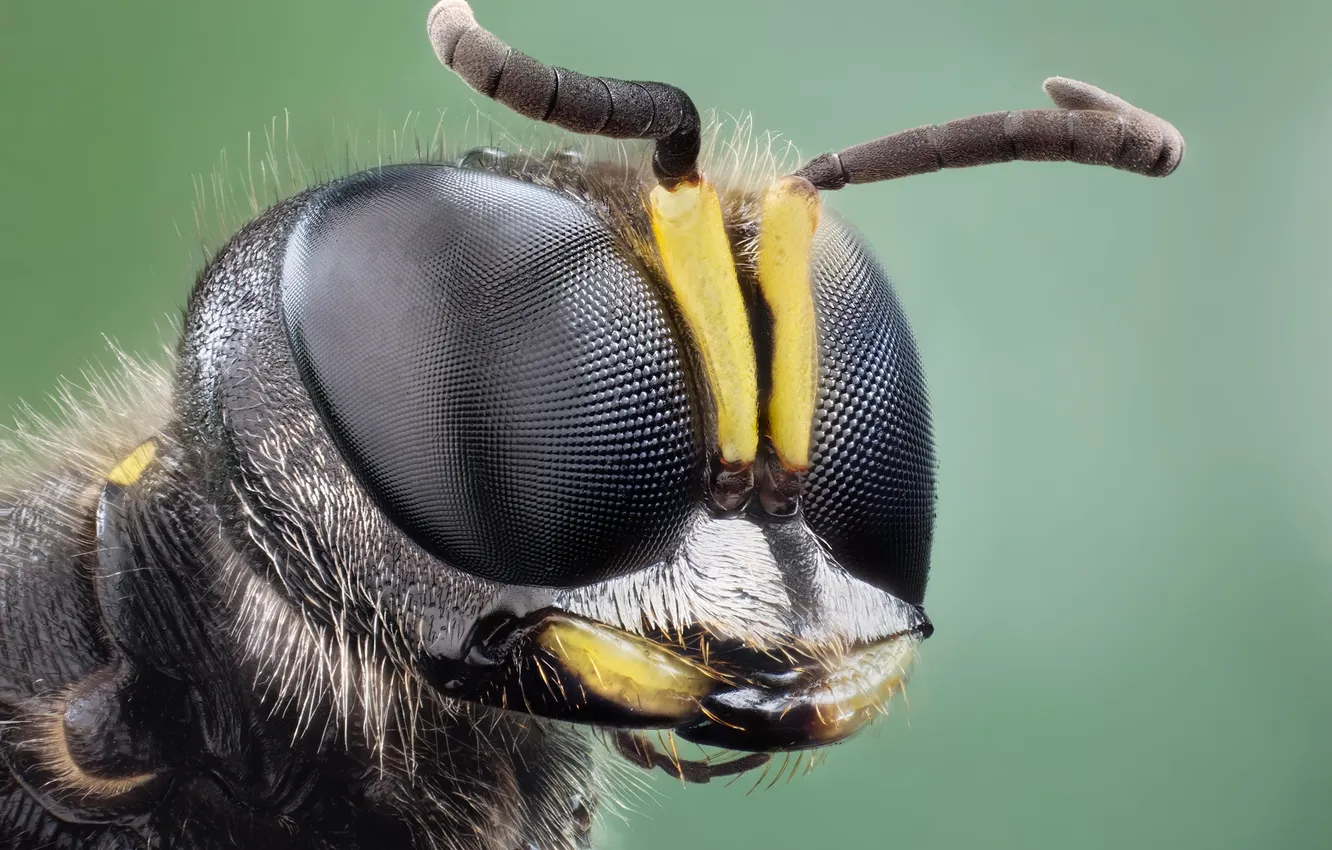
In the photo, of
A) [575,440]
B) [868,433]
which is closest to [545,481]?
[575,440]

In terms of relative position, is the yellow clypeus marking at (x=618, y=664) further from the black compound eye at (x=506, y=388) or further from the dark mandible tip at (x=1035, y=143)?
the dark mandible tip at (x=1035, y=143)

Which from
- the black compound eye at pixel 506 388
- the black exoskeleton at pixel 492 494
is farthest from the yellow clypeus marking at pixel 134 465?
the black compound eye at pixel 506 388

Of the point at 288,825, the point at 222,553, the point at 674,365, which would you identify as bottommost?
the point at 288,825

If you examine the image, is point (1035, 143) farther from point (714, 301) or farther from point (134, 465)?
point (134, 465)

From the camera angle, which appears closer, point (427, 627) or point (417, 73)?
point (427, 627)

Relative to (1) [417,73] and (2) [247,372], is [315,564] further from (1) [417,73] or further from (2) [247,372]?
(1) [417,73]

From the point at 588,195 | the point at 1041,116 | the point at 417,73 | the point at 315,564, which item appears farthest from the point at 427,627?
the point at 417,73
